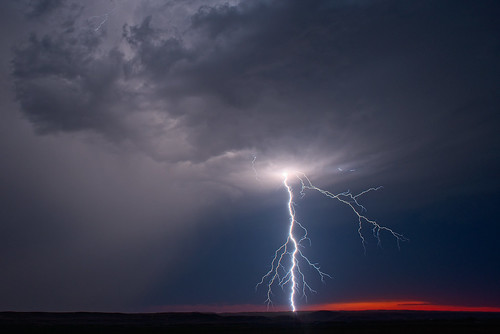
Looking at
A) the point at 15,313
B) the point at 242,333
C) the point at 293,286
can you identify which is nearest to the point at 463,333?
the point at 293,286

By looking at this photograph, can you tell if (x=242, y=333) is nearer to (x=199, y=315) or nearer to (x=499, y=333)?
(x=499, y=333)

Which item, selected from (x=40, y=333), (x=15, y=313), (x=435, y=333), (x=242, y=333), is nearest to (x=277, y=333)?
(x=242, y=333)

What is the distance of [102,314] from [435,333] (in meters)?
57.5

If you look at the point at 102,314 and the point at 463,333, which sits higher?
the point at 102,314

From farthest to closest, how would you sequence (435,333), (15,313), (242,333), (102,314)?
(102,314) → (15,313) → (242,333) → (435,333)

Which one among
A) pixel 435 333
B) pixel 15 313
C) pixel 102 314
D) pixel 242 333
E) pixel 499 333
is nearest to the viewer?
pixel 499 333

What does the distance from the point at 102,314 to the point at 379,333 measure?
5475 centimetres

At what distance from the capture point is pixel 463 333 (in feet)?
79.5

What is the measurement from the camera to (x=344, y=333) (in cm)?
2592

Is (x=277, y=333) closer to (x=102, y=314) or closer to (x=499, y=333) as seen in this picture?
(x=499, y=333)

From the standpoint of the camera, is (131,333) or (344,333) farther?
(131,333)

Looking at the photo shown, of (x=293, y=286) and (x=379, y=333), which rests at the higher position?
(x=293, y=286)

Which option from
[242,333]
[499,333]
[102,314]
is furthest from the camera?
[102,314]

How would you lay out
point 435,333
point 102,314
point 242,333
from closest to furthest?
point 435,333 < point 242,333 < point 102,314
